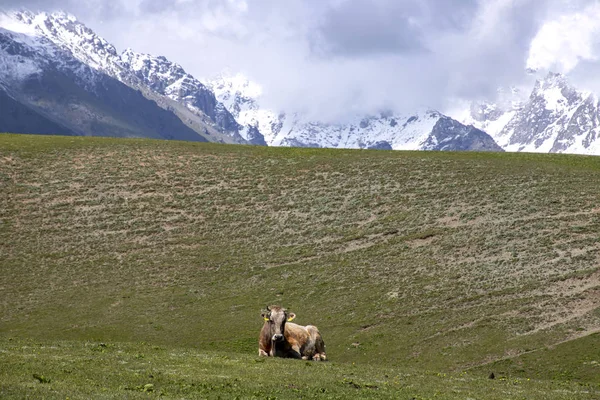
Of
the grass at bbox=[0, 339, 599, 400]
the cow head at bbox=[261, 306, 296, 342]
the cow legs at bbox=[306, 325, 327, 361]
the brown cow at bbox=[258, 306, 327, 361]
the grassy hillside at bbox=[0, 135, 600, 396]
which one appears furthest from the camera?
the grassy hillside at bbox=[0, 135, 600, 396]

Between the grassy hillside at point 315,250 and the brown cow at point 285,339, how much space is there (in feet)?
17.7

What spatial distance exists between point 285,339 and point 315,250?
103 feet

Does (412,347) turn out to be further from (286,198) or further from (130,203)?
(130,203)

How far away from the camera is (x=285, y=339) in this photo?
36250 millimetres

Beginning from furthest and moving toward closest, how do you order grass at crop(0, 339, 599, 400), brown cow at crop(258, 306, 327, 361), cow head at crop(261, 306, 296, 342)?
brown cow at crop(258, 306, 327, 361) → cow head at crop(261, 306, 296, 342) → grass at crop(0, 339, 599, 400)

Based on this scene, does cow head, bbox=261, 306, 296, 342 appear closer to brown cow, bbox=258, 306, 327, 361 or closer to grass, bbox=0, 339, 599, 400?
brown cow, bbox=258, 306, 327, 361

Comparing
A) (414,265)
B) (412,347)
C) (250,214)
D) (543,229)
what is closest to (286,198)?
(250,214)

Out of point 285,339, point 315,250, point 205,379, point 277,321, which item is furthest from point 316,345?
point 315,250

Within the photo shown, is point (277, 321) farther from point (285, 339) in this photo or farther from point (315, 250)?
point (315, 250)

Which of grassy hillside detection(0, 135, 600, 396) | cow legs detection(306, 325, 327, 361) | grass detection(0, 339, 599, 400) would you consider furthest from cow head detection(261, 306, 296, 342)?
grassy hillside detection(0, 135, 600, 396)

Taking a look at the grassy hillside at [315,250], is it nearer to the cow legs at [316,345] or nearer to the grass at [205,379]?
the cow legs at [316,345]

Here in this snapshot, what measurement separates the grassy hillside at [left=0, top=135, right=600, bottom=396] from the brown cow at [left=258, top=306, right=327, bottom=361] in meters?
5.38

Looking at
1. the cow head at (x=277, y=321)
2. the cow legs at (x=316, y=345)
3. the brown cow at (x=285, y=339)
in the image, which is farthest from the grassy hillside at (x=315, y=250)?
the cow head at (x=277, y=321)

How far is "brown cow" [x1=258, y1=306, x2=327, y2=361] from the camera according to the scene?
114 feet
